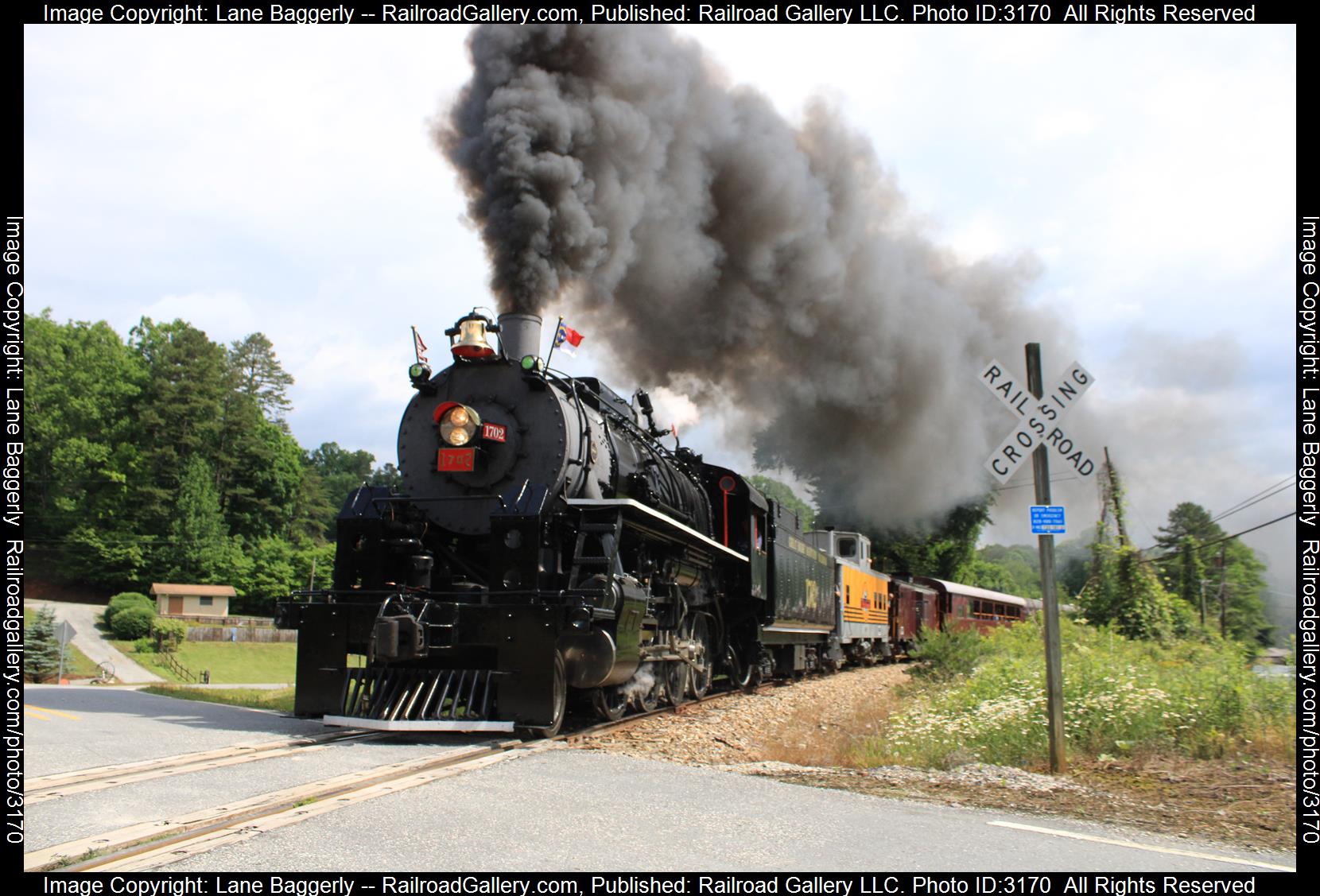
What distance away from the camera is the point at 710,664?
11.9 meters

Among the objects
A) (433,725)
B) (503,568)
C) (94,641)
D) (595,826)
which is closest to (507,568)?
(503,568)

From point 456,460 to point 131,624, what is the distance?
34.3 metres

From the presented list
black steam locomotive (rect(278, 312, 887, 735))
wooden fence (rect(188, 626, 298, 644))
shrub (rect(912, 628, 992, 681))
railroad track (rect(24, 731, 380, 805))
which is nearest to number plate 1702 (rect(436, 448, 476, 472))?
black steam locomotive (rect(278, 312, 887, 735))

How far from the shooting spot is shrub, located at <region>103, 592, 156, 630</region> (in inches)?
1474

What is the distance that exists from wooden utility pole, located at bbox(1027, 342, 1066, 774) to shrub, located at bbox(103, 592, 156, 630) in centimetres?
3902

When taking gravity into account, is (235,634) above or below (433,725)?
below

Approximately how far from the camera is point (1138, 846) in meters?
4.31

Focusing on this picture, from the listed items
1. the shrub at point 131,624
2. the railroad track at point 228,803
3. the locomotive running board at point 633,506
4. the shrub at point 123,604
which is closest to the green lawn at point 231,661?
the shrub at point 131,624

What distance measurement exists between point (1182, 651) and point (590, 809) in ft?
33.4

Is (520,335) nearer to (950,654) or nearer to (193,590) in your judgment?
(950,654)

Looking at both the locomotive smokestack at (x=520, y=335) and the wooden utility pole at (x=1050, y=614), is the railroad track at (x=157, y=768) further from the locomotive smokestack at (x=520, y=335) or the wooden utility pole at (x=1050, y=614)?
the wooden utility pole at (x=1050, y=614)

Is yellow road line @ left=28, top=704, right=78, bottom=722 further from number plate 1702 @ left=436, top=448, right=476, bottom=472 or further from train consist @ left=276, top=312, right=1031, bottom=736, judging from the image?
number plate 1702 @ left=436, top=448, right=476, bottom=472
